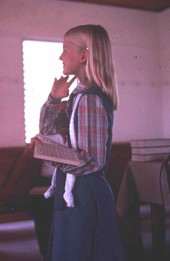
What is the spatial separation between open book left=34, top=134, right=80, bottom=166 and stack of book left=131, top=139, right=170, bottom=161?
5.43 feet

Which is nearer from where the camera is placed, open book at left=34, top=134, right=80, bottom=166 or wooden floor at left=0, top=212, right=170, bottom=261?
open book at left=34, top=134, right=80, bottom=166

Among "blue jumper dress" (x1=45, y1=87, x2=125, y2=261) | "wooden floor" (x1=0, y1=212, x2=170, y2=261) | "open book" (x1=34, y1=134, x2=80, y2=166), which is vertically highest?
"open book" (x1=34, y1=134, x2=80, y2=166)

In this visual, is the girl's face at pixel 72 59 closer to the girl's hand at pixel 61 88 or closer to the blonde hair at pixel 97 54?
the blonde hair at pixel 97 54

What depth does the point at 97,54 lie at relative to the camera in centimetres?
127

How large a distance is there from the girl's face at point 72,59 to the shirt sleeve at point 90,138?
11cm

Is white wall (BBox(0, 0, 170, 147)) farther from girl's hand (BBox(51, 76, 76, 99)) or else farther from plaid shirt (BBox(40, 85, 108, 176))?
plaid shirt (BBox(40, 85, 108, 176))

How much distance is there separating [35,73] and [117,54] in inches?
38.8

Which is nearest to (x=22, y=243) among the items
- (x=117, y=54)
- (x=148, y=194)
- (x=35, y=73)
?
(x=148, y=194)

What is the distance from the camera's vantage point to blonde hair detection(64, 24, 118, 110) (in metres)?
1.27

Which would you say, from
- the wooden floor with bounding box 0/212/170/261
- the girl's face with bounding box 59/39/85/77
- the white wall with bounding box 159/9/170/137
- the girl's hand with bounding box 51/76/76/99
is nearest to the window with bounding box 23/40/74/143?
the wooden floor with bounding box 0/212/170/261

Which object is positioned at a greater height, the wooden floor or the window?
the window

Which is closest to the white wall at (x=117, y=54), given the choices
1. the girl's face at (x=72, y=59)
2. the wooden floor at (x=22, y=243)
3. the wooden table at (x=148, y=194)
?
the wooden floor at (x=22, y=243)

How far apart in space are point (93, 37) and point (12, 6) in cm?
353

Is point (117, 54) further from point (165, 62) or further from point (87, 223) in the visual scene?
point (87, 223)
